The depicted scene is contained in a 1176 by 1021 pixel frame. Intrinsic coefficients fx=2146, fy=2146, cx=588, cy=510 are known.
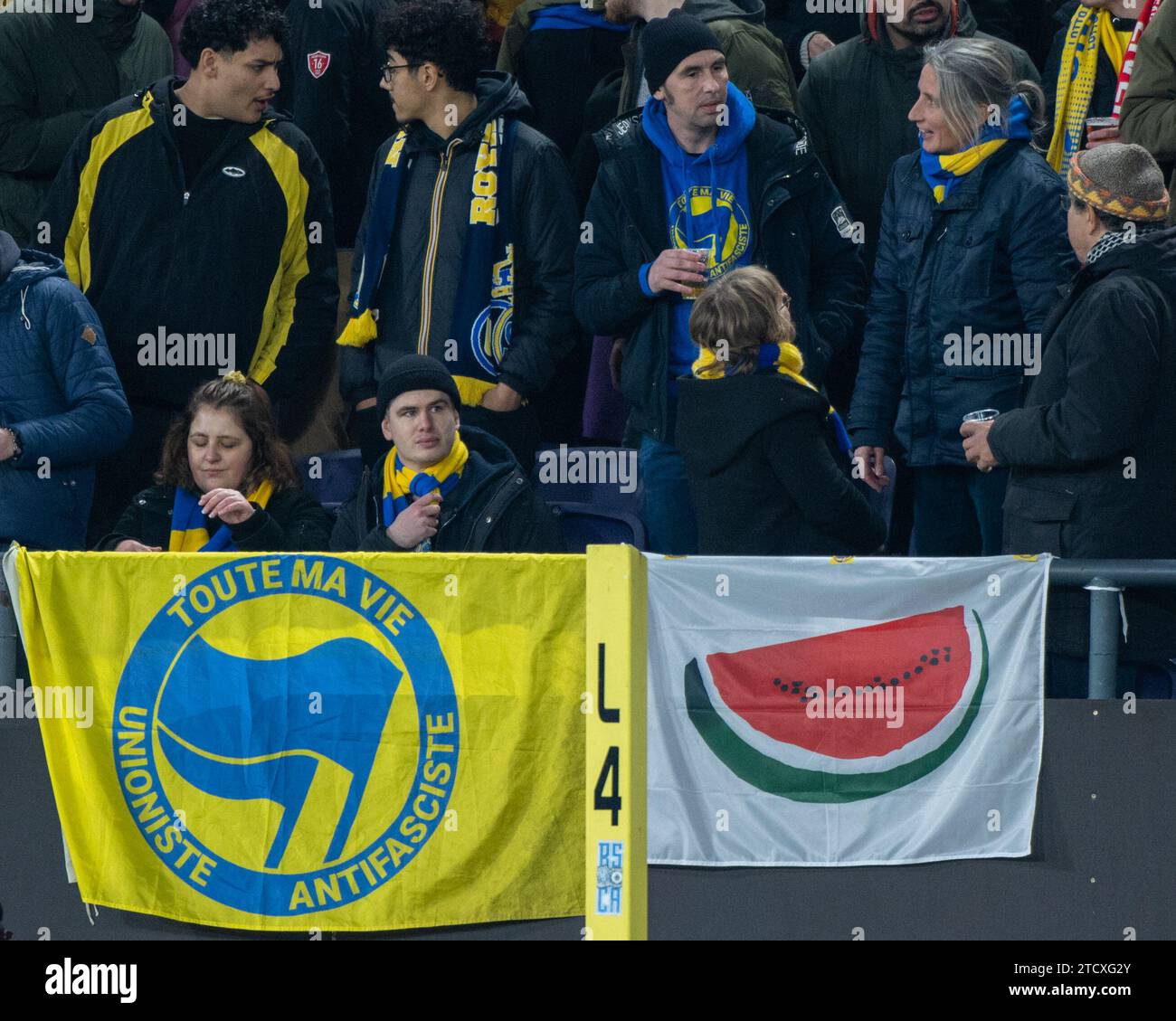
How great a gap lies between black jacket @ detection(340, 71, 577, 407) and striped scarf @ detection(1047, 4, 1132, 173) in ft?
6.36

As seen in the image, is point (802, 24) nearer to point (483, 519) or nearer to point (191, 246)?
point (191, 246)

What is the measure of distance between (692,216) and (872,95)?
0.99 metres

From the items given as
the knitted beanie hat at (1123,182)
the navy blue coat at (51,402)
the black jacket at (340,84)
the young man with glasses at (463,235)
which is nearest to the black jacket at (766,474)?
the knitted beanie hat at (1123,182)

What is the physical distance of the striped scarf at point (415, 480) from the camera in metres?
7.00

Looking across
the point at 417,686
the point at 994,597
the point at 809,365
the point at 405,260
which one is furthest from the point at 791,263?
the point at 417,686

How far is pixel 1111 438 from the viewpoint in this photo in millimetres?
6395

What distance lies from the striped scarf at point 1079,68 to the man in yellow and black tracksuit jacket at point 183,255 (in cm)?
288

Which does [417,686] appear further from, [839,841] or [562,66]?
[562,66]

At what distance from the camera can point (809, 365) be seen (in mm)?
7711

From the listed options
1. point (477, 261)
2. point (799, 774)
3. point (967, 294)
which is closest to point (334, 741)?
point (799, 774)

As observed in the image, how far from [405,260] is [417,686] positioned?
239 cm

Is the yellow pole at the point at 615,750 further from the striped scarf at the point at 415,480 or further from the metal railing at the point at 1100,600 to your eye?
the striped scarf at the point at 415,480

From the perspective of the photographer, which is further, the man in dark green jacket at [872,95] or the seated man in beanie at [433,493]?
the man in dark green jacket at [872,95]

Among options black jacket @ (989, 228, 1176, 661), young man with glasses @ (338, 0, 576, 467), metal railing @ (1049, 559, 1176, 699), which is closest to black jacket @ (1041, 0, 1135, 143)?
black jacket @ (989, 228, 1176, 661)
